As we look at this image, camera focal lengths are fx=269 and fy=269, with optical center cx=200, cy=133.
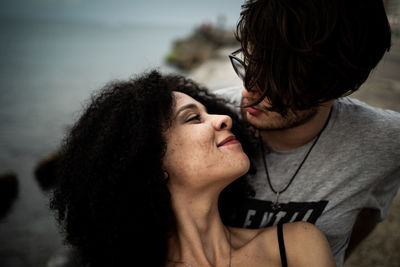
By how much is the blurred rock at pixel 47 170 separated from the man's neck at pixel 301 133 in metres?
6.83

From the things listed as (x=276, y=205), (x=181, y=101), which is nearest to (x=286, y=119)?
(x=276, y=205)

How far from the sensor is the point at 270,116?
197 centimetres

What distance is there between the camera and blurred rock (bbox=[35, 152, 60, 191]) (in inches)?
283

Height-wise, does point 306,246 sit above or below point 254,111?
below

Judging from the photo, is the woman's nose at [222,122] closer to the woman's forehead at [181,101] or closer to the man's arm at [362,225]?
the woman's forehead at [181,101]

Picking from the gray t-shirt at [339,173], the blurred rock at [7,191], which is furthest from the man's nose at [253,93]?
the blurred rock at [7,191]

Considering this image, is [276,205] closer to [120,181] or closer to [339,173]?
[339,173]

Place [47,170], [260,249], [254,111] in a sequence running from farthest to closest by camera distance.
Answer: [47,170] < [254,111] < [260,249]

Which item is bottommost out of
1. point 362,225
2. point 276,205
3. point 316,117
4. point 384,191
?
point 362,225

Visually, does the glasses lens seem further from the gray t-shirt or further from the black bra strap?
the black bra strap

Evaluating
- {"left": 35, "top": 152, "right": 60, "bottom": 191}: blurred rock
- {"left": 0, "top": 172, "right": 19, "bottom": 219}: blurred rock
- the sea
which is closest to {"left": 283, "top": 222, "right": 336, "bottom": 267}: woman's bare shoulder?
the sea

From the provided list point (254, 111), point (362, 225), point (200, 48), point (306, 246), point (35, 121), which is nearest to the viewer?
point (306, 246)

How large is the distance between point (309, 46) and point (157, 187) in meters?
1.33

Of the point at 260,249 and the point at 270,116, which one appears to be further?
the point at 270,116
